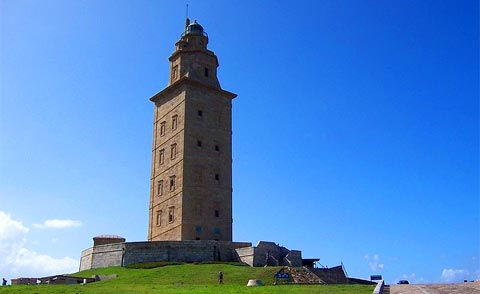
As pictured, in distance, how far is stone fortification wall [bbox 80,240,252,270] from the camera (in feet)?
153

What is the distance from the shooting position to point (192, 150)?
2178 inches

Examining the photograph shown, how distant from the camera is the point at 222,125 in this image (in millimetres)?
58844

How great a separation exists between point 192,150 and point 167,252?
12444 millimetres

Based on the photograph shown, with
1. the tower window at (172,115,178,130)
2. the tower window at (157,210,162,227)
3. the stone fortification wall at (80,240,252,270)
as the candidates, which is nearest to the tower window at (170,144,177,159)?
the tower window at (172,115,178,130)

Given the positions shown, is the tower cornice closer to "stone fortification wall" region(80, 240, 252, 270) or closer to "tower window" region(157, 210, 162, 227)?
"tower window" region(157, 210, 162, 227)

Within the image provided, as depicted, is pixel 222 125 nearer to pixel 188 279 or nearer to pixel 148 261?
pixel 148 261

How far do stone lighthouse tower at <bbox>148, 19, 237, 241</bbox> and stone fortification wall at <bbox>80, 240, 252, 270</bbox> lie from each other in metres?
4.85

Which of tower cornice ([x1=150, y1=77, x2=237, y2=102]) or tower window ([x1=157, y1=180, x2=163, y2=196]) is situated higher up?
tower cornice ([x1=150, y1=77, x2=237, y2=102])

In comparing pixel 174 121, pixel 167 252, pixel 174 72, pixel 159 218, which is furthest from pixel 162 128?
pixel 167 252

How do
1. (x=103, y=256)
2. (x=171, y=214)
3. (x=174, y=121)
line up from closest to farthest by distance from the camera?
(x=103, y=256) → (x=171, y=214) → (x=174, y=121)

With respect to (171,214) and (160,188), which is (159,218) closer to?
(171,214)

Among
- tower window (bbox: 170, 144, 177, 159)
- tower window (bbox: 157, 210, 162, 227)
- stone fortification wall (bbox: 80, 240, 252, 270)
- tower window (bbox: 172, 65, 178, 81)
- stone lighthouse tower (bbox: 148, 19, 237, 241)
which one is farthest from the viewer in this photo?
tower window (bbox: 172, 65, 178, 81)

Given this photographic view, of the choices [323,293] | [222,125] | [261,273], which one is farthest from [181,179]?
[323,293]

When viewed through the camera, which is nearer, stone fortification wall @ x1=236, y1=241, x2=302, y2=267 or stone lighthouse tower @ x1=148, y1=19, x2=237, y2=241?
stone fortification wall @ x1=236, y1=241, x2=302, y2=267
